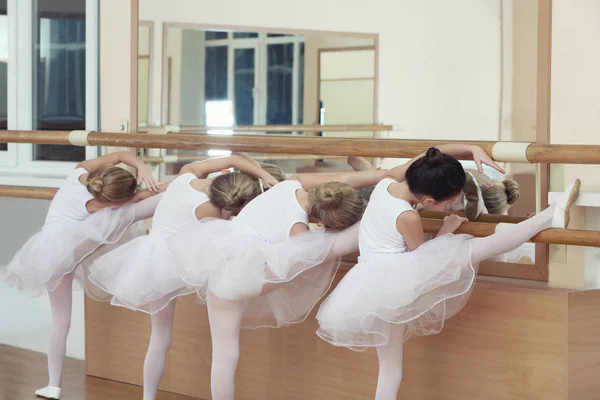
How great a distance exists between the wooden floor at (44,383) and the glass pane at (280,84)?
1.17 meters

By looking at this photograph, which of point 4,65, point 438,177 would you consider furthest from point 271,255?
point 4,65

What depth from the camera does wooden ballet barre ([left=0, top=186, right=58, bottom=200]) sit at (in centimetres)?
384

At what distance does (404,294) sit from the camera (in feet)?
8.27

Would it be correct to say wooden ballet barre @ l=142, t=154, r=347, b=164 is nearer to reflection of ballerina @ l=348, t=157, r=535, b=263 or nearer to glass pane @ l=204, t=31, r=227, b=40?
glass pane @ l=204, t=31, r=227, b=40

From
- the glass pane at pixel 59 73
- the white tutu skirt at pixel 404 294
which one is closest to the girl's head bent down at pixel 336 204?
the white tutu skirt at pixel 404 294

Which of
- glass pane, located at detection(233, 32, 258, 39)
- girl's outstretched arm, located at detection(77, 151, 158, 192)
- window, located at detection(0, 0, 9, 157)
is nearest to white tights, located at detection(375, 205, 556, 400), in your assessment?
girl's outstretched arm, located at detection(77, 151, 158, 192)

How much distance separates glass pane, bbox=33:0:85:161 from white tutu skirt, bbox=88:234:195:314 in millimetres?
1426

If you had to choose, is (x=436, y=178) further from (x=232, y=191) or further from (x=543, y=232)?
(x=232, y=191)

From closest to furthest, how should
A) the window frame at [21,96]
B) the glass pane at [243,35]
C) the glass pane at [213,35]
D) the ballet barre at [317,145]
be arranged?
the ballet barre at [317,145] < the glass pane at [243,35] < the glass pane at [213,35] < the window frame at [21,96]

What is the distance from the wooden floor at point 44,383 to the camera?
3.51 metres

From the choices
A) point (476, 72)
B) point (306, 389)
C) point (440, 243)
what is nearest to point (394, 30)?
point (476, 72)

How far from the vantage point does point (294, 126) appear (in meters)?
3.75

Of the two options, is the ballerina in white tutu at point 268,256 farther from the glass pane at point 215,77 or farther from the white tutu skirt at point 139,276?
the glass pane at point 215,77

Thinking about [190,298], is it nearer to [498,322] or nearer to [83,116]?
[498,322]
